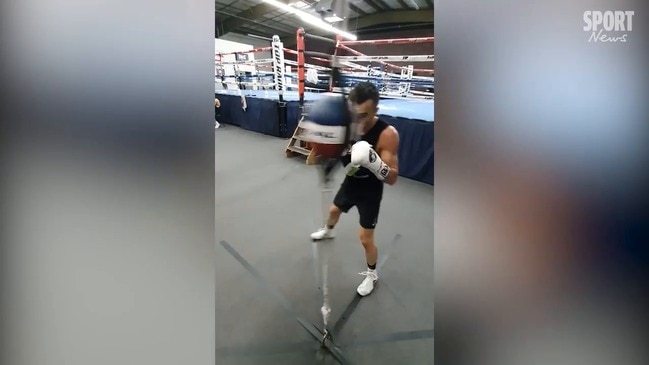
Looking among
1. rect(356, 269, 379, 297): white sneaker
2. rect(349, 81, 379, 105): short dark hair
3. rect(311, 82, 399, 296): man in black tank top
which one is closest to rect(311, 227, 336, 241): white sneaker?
rect(311, 82, 399, 296): man in black tank top

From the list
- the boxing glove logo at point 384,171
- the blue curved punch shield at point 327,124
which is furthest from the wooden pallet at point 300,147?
the boxing glove logo at point 384,171

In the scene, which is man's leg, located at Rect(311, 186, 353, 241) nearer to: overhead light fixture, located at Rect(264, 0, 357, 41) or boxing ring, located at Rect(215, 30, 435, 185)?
boxing ring, located at Rect(215, 30, 435, 185)

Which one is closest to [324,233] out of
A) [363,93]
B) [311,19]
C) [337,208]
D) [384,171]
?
[337,208]

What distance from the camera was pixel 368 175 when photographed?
0.57m

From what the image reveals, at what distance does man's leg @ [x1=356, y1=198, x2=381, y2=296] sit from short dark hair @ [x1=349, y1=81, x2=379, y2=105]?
7.1 inches

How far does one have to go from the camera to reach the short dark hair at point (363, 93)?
0.54 metres

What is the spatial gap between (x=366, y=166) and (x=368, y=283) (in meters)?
0.25

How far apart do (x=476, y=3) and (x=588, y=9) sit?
175mm

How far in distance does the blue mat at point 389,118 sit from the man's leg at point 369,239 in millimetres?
87

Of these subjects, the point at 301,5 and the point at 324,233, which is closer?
the point at 301,5

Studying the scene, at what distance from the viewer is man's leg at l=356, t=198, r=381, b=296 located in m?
0.59

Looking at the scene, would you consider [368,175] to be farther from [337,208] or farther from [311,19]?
[311,19]

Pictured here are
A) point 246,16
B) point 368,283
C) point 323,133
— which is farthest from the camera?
point 368,283

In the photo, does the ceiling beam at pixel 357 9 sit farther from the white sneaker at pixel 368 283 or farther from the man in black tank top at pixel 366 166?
the white sneaker at pixel 368 283
